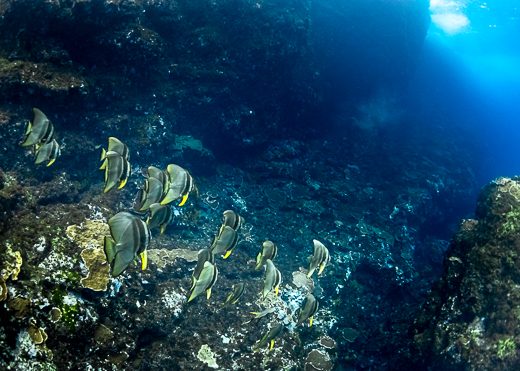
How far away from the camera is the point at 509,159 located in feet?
124

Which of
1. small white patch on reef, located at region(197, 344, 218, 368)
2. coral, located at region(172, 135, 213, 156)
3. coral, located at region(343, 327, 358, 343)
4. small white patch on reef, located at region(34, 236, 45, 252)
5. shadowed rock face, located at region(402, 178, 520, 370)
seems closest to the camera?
small white patch on reef, located at region(34, 236, 45, 252)

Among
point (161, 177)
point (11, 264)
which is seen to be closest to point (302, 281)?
point (161, 177)

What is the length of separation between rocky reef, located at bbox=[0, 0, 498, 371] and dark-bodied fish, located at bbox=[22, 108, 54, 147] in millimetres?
1566

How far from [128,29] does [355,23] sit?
13.1 m

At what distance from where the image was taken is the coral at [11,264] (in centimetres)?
370

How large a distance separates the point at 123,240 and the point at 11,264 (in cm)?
266

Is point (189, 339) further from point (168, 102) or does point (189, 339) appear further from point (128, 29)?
point (128, 29)

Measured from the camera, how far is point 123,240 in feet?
7.84

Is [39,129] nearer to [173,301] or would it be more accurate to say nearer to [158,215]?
[158,215]

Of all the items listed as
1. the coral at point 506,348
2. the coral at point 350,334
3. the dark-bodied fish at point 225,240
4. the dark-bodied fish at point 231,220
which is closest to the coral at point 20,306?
the dark-bodied fish at point 225,240

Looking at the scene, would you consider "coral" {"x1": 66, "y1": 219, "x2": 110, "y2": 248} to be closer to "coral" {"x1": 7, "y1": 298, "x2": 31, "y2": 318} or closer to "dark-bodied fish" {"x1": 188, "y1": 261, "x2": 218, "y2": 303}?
"coral" {"x1": 7, "y1": 298, "x2": 31, "y2": 318}

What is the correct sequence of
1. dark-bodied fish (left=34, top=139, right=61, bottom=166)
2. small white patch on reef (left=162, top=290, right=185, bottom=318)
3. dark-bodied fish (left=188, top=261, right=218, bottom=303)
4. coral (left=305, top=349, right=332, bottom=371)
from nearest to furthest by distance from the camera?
dark-bodied fish (left=188, top=261, right=218, bottom=303) < dark-bodied fish (left=34, top=139, right=61, bottom=166) < small white patch on reef (left=162, top=290, right=185, bottom=318) < coral (left=305, top=349, right=332, bottom=371)

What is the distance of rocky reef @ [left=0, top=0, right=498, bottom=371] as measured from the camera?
4.39 meters

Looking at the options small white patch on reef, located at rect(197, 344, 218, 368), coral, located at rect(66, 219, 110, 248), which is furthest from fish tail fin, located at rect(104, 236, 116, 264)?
small white patch on reef, located at rect(197, 344, 218, 368)
